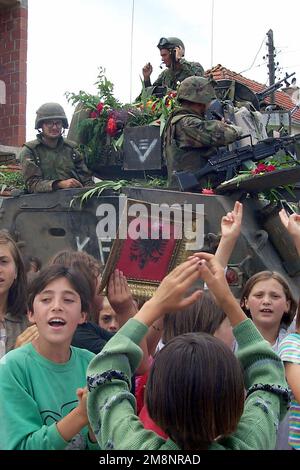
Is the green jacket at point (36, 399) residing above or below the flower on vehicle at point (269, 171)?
below

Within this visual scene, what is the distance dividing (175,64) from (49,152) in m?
2.11

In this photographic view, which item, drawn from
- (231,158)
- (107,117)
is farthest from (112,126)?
(231,158)

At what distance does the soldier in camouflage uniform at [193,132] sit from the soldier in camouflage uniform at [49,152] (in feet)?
3.74

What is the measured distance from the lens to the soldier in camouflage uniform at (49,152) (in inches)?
303

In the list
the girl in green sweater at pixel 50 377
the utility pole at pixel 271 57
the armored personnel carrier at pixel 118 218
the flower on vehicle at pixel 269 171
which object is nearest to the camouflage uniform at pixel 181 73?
the flower on vehicle at pixel 269 171

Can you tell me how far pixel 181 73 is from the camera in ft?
29.4

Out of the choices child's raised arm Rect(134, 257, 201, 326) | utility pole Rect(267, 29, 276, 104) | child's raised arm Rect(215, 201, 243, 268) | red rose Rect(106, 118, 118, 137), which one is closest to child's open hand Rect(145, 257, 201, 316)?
child's raised arm Rect(134, 257, 201, 326)

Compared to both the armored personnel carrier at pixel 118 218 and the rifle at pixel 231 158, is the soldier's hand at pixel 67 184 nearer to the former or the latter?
the armored personnel carrier at pixel 118 218

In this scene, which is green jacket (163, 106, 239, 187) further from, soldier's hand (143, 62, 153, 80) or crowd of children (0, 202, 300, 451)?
crowd of children (0, 202, 300, 451)

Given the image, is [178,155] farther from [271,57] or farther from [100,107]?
[271,57]

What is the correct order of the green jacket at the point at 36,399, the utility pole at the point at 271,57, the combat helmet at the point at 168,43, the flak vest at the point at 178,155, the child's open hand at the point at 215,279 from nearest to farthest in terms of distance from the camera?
1. the child's open hand at the point at 215,279
2. the green jacket at the point at 36,399
3. the flak vest at the point at 178,155
4. the combat helmet at the point at 168,43
5. the utility pole at the point at 271,57

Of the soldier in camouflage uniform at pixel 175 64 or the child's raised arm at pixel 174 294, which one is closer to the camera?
the child's raised arm at pixel 174 294

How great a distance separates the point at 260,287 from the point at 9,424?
162 centimetres

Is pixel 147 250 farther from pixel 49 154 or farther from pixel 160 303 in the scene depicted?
pixel 49 154
